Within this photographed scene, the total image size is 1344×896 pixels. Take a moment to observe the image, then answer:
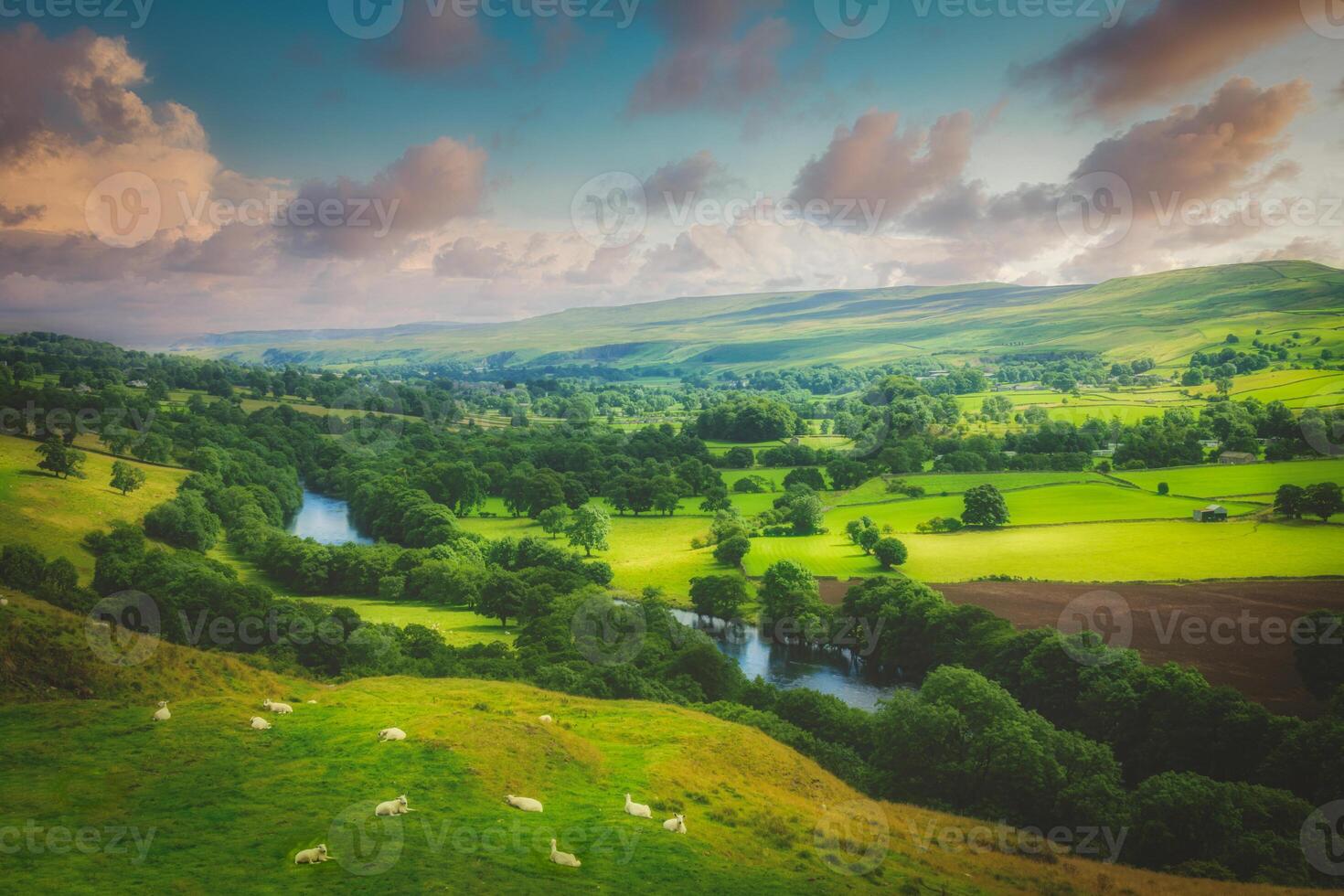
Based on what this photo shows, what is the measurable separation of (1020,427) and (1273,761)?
109491 millimetres

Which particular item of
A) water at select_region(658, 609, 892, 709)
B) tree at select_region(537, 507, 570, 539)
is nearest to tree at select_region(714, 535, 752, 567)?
water at select_region(658, 609, 892, 709)

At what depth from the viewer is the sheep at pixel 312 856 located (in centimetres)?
1678

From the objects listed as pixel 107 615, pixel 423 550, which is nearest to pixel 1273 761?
pixel 107 615

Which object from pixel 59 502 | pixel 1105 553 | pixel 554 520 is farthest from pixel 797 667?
pixel 59 502

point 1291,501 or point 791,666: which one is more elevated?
point 1291,501

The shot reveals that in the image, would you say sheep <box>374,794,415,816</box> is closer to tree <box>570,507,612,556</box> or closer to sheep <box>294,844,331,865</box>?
sheep <box>294,844,331,865</box>

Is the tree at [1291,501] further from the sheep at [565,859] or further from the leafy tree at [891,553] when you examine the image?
the sheep at [565,859]

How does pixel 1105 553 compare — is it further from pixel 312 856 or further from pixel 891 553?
pixel 312 856

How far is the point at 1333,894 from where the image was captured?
78.1 feet

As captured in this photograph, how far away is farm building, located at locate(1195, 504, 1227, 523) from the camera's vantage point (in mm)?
72812

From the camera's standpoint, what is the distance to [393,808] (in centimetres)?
1980

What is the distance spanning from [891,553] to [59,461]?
276ft

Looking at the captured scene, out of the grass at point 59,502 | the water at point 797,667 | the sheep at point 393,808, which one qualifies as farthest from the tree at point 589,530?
the sheep at point 393,808

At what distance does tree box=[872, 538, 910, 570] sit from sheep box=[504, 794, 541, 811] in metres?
57.3
